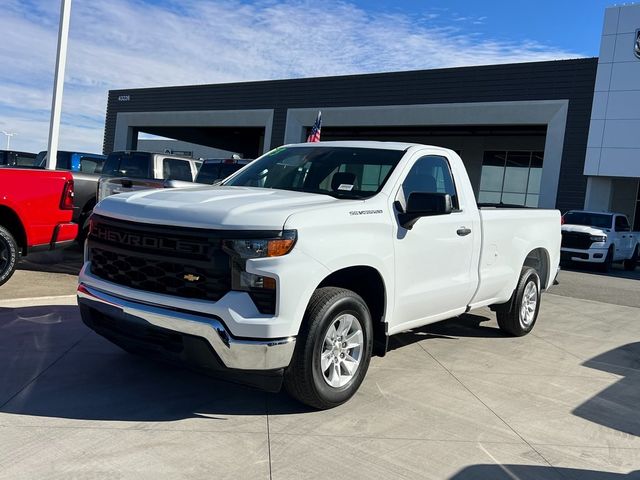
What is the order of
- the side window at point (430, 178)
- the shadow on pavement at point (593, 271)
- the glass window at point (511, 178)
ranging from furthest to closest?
the glass window at point (511, 178)
the shadow on pavement at point (593, 271)
the side window at point (430, 178)

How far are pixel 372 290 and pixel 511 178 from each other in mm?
29151

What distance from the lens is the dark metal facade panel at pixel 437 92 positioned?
76.8 feet

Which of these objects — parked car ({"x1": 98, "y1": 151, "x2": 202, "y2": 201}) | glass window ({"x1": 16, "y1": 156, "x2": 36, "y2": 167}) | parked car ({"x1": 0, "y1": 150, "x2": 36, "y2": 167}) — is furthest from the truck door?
glass window ({"x1": 16, "y1": 156, "x2": 36, "y2": 167})

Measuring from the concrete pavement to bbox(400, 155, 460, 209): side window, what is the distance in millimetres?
1610

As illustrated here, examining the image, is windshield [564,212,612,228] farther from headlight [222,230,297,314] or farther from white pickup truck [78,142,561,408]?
headlight [222,230,297,314]

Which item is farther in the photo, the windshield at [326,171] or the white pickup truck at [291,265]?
the windshield at [326,171]

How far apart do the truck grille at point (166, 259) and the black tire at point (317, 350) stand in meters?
0.60

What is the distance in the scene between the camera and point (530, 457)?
3762 mm

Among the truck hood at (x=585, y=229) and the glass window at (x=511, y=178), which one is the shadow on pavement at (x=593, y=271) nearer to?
the truck hood at (x=585, y=229)

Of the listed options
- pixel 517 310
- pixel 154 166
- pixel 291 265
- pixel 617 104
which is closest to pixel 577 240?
pixel 617 104

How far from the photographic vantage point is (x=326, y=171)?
17.1 feet

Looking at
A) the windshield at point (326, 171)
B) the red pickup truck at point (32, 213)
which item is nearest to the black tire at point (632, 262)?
the windshield at point (326, 171)

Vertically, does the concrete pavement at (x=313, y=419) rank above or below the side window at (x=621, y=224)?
below

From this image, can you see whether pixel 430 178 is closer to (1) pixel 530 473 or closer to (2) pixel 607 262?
(1) pixel 530 473
